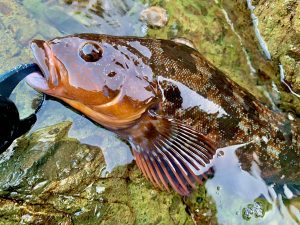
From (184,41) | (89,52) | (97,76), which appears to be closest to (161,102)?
(97,76)

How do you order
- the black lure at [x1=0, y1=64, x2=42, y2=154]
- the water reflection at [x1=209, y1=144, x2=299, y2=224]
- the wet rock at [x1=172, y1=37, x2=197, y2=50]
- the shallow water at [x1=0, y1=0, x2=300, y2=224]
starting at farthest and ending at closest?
1. the wet rock at [x1=172, y1=37, x2=197, y2=50]
2. the water reflection at [x1=209, y1=144, x2=299, y2=224]
3. the shallow water at [x1=0, y1=0, x2=300, y2=224]
4. the black lure at [x1=0, y1=64, x2=42, y2=154]

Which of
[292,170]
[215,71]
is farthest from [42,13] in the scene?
[292,170]

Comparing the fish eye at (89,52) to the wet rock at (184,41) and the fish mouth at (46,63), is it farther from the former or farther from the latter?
the wet rock at (184,41)

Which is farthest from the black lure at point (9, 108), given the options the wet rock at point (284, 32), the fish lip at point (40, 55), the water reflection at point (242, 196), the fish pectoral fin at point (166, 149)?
the wet rock at point (284, 32)

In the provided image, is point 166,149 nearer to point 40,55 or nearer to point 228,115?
point 228,115

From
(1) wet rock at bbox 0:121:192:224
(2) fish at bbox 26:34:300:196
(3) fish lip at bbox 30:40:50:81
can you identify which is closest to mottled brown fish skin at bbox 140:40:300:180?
(2) fish at bbox 26:34:300:196

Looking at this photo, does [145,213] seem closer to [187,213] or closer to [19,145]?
[187,213]

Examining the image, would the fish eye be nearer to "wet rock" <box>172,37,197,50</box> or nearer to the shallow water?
the shallow water
